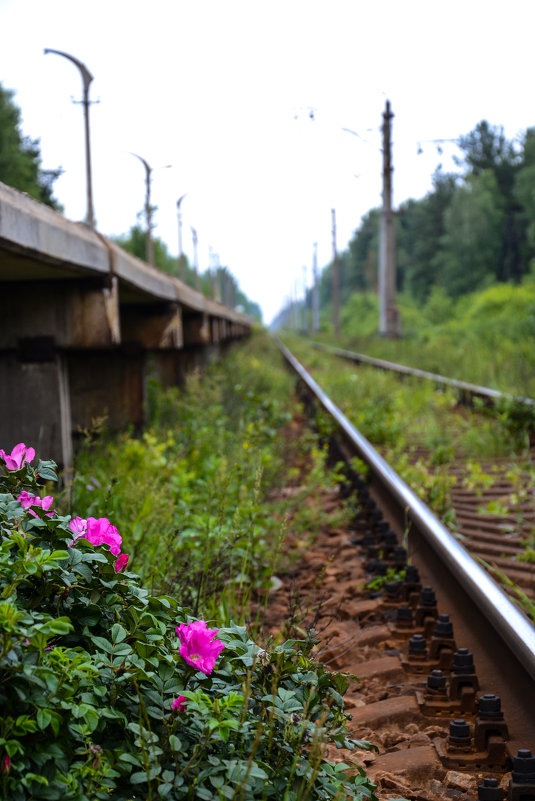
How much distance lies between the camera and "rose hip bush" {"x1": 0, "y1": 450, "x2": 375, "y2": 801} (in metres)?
1.46

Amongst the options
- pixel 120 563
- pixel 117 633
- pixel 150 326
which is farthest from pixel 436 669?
pixel 150 326

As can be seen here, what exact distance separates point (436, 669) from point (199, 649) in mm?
1352

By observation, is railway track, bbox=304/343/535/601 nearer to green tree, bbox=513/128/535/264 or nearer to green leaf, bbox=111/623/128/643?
green leaf, bbox=111/623/128/643

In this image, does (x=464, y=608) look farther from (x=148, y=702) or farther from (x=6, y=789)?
(x=6, y=789)

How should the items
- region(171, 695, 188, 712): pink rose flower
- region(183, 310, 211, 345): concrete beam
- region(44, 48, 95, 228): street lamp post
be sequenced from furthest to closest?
region(183, 310, 211, 345): concrete beam → region(44, 48, 95, 228): street lamp post → region(171, 695, 188, 712): pink rose flower

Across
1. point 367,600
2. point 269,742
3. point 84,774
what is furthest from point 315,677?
point 367,600

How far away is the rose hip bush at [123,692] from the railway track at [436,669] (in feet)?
1.38

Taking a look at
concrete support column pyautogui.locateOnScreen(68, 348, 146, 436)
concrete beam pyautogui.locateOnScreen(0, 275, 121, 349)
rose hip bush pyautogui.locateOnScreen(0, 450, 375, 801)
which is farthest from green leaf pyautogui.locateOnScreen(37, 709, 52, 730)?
concrete support column pyautogui.locateOnScreen(68, 348, 146, 436)

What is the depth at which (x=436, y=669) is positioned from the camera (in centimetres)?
284

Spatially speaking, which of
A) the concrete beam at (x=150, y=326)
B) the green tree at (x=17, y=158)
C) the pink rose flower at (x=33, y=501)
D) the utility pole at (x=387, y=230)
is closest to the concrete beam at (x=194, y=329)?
the concrete beam at (x=150, y=326)

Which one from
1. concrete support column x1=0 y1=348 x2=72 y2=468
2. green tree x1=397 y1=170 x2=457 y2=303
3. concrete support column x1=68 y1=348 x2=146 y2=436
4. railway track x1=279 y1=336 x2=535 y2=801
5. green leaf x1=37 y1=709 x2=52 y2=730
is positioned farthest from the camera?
green tree x1=397 y1=170 x2=457 y2=303

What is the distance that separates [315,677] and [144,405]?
5.98 meters

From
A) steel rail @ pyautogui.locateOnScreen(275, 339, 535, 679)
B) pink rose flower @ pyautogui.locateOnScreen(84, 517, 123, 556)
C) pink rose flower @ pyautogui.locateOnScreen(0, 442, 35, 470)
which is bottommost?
steel rail @ pyautogui.locateOnScreen(275, 339, 535, 679)

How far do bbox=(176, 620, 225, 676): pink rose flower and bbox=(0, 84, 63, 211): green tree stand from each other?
48.6 metres
